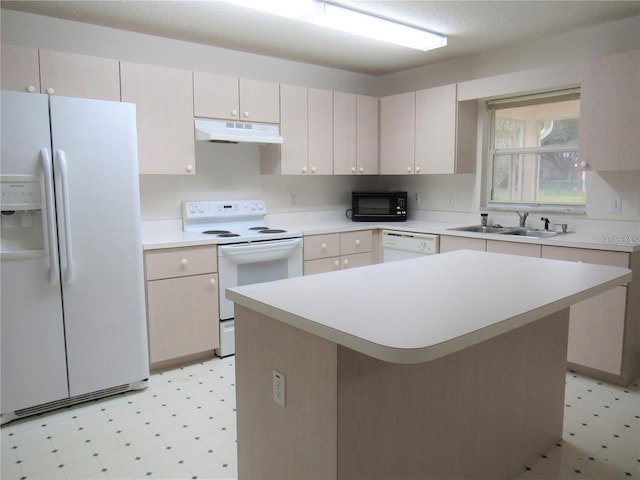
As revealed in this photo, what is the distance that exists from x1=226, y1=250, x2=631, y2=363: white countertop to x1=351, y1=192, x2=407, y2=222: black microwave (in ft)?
7.39

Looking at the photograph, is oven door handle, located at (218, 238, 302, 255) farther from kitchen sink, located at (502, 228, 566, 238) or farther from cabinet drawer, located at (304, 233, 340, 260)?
kitchen sink, located at (502, 228, 566, 238)

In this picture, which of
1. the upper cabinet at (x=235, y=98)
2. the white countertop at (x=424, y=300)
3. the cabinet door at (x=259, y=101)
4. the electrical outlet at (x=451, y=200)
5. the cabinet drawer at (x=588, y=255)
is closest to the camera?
the white countertop at (x=424, y=300)

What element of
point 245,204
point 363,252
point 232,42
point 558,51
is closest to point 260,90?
point 232,42

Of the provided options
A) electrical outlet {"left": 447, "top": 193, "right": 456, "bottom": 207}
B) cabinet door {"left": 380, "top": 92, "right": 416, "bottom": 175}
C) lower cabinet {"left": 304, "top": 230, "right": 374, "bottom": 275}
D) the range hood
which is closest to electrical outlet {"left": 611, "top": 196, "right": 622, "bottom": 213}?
electrical outlet {"left": 447, "top": 193, "right": 456, "bottom": 207}

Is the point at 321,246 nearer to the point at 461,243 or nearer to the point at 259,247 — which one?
the point at 259,247

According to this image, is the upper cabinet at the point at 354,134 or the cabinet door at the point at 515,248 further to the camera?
the upper cabinet at the point at 354,134

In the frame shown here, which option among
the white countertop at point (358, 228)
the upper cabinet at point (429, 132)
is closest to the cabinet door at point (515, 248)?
the white countertop at point (358, 228)

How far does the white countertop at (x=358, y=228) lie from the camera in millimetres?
3123

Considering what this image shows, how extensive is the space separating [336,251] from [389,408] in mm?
2519

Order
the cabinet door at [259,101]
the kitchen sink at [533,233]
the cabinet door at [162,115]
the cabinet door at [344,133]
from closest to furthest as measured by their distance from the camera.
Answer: the cabinet door at [162,115], the kitchen sink at [533,233], the cabinet door at [259,101], the cabinet door at [344,133]

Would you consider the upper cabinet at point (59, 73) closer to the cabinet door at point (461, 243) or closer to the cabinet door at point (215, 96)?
the cabinet door at point (215, 96)

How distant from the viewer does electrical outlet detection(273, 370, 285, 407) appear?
1.67 metres

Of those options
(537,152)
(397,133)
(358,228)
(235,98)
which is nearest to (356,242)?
(358,228)

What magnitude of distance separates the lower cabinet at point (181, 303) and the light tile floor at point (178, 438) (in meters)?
0.29
